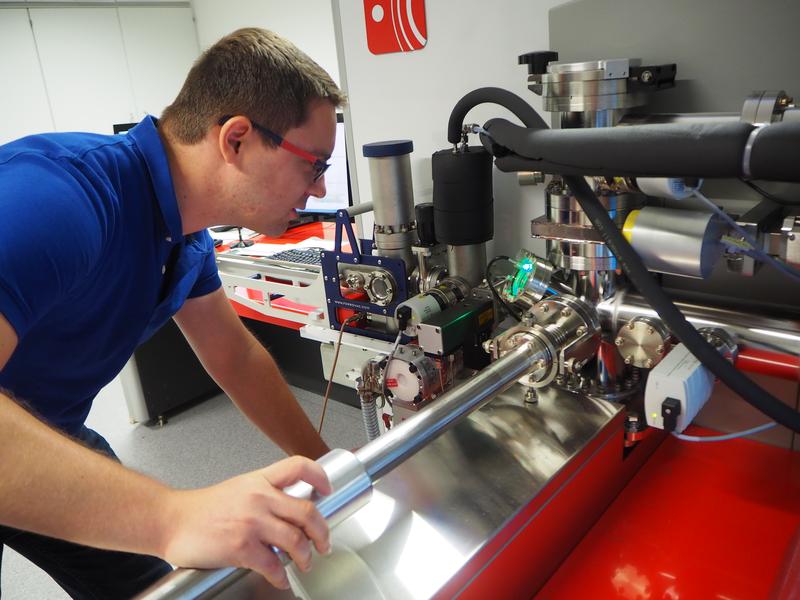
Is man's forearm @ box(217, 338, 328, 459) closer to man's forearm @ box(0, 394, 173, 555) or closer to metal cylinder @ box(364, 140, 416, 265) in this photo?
metal cylinder @ box(364, 140, 416, 265)

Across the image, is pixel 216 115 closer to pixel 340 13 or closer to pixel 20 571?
pixel 340 13

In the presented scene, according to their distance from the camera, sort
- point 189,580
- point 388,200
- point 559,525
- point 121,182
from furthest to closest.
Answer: point 388,200 → point 121,182 → point 559,525 → point 189,580

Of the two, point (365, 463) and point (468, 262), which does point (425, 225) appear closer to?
point (468, 262)

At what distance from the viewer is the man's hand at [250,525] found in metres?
0.49

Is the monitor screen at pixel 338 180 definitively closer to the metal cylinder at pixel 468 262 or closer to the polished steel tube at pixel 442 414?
the metal cylinder at pixel 468 262

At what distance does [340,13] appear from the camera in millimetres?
1369

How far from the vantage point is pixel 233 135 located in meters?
0.89

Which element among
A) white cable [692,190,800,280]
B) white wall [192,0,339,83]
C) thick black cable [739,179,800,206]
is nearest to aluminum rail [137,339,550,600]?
white cable [692,190,800,280]

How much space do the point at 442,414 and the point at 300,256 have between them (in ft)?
4.68

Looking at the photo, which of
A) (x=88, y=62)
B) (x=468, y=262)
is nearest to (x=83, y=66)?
(x=88, y=62)

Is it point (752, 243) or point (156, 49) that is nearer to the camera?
point (752, 243)

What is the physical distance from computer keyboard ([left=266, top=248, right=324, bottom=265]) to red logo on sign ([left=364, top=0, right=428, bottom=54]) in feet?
2.44

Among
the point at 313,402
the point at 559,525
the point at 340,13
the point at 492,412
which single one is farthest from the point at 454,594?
the point at 313,402

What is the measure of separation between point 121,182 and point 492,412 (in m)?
0.66
